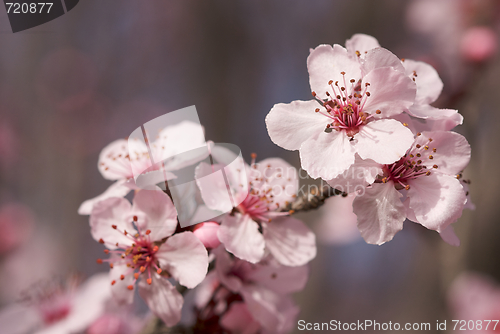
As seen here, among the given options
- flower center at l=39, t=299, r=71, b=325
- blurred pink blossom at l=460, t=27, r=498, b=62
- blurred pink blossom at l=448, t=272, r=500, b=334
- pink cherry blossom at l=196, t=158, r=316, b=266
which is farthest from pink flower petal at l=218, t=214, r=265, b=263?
blurred pink blossom at l=460, t=27, r=498, b=62

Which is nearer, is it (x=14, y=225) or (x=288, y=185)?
(x=288, y=185)

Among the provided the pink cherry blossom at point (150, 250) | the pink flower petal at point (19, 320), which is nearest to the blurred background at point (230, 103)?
the pink flower petal at point (19, 320)

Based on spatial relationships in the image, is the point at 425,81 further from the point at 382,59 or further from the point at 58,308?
the point at 58,308

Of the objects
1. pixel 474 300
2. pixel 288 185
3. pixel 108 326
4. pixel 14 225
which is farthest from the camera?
pixel 14 225

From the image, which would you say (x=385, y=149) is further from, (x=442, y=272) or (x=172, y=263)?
(x=442, y=272)

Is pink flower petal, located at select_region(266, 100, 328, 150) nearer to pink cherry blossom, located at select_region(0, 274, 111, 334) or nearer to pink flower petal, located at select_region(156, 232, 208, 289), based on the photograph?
pink flower petal, located at select_region(156, 232, 208, 289)

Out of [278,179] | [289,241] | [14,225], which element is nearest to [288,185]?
[278,179]
